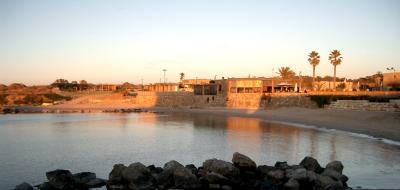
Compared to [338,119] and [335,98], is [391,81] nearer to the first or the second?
[335,98]

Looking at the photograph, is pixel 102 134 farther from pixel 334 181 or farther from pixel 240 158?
pixel 334 181

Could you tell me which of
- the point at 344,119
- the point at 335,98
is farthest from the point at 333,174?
the point at 335,98

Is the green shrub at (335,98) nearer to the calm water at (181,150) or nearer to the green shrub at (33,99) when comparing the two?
the calm water at (181,150)

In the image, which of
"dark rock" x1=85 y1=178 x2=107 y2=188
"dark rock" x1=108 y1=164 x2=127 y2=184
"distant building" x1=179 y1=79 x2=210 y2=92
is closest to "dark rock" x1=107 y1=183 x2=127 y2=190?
"dark rock" x1=108 y1=164 x2=127 y2=184

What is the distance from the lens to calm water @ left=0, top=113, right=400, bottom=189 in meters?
19.4

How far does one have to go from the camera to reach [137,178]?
16078 mm

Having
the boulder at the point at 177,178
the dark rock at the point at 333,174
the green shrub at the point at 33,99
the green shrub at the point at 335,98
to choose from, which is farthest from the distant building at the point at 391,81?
the green shrub at the point at 33,99

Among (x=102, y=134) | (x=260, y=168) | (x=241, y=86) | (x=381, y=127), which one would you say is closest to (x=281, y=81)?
(x=241, y=86)

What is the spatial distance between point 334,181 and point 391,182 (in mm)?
3027

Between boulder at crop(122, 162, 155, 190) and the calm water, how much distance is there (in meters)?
2.78

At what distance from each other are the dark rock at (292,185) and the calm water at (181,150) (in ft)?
9.28

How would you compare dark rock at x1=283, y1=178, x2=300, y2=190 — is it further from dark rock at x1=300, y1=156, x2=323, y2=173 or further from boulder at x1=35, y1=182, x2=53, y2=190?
boulder at x1=35, y1=182, x2=53, y2=190

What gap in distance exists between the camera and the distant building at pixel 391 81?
5994cm

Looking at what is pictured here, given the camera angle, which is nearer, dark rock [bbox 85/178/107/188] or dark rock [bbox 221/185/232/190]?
dark rock [bbox 221/185/232/190]
